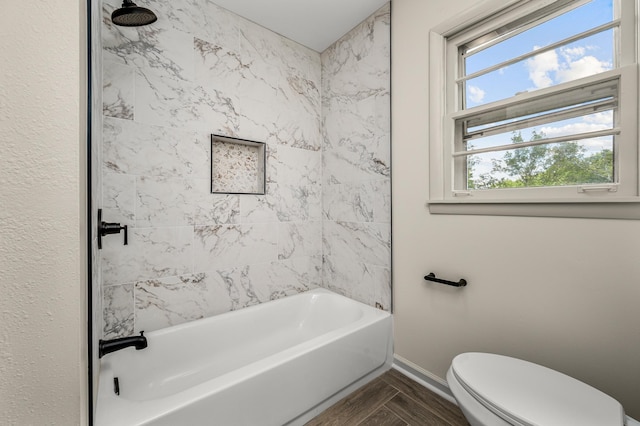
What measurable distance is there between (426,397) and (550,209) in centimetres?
130

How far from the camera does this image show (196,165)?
6.13 ft

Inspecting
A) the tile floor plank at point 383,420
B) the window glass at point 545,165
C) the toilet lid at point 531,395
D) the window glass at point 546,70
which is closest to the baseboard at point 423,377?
the tile floor plank at point 383,420

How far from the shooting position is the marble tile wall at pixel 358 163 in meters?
2.02

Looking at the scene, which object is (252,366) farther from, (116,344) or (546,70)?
(546,70)

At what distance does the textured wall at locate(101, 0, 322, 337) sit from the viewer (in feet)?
5.30

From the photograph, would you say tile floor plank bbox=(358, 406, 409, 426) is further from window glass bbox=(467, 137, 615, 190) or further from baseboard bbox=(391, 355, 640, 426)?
window glass bbox=(467, 137, 615, 190)

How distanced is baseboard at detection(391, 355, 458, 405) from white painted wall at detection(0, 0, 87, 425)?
1.82 meters

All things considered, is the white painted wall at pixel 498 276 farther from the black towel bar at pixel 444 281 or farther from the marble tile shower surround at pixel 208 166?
the marble tile shower surround at pixel 208 166

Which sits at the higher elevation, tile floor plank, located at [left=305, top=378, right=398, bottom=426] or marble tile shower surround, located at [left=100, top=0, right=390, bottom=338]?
marble tile shower surround, located at [left=100, top=0, right=390, bottom=338]

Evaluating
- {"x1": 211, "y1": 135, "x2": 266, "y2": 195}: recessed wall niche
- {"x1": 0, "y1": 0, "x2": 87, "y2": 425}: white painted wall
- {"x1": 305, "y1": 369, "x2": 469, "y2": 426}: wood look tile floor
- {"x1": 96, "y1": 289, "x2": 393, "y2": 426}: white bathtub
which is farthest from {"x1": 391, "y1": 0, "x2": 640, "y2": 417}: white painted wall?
{"x1": 0, "y1": 0, "x2": 87, "y2": 425}: white painted wall

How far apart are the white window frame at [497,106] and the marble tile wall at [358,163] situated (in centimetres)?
39

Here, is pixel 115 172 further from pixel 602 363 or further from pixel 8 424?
pixel 602 363

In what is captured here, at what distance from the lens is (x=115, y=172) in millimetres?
1587

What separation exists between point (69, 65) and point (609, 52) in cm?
191
